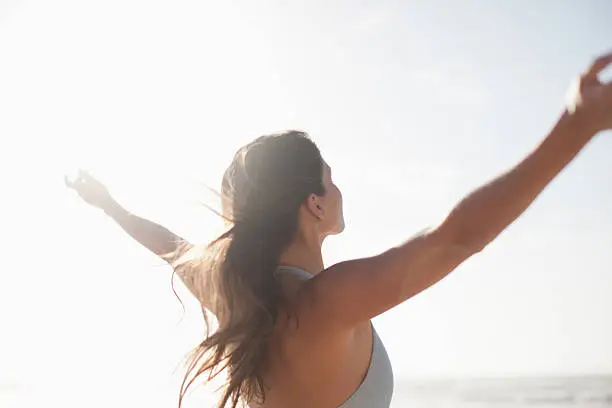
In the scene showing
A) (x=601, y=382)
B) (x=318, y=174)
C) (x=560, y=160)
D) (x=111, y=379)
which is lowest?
(x=560, y=160)

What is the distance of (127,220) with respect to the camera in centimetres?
392

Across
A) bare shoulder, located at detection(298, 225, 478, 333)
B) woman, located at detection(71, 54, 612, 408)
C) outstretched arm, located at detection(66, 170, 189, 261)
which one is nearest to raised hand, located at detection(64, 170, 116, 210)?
outstretched arm, located at detection(66, 170, 189, 261)

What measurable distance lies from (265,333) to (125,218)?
2003 millimetres

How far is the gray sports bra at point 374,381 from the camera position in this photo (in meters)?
2.24

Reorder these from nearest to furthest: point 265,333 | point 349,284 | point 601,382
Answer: point 349,284 → point 265,333 → point 601,382

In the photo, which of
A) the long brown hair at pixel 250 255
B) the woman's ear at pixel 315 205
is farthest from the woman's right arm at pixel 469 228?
the woman's ear at pixel 315 205

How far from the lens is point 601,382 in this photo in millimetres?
32156

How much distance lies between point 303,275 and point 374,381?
0.39 metres

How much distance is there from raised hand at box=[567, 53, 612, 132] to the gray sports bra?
41.6 inches

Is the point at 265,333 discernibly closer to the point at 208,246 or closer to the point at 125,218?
the point at 208,246

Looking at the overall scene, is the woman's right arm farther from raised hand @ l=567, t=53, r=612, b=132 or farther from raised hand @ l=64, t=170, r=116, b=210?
raised hand @ l=64, t=170, r=116, b=210

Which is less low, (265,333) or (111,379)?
(111,379)

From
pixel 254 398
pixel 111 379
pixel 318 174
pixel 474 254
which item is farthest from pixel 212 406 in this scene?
pixel 111 379

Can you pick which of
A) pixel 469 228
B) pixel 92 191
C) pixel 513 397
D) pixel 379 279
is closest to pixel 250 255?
pixel 379 279
